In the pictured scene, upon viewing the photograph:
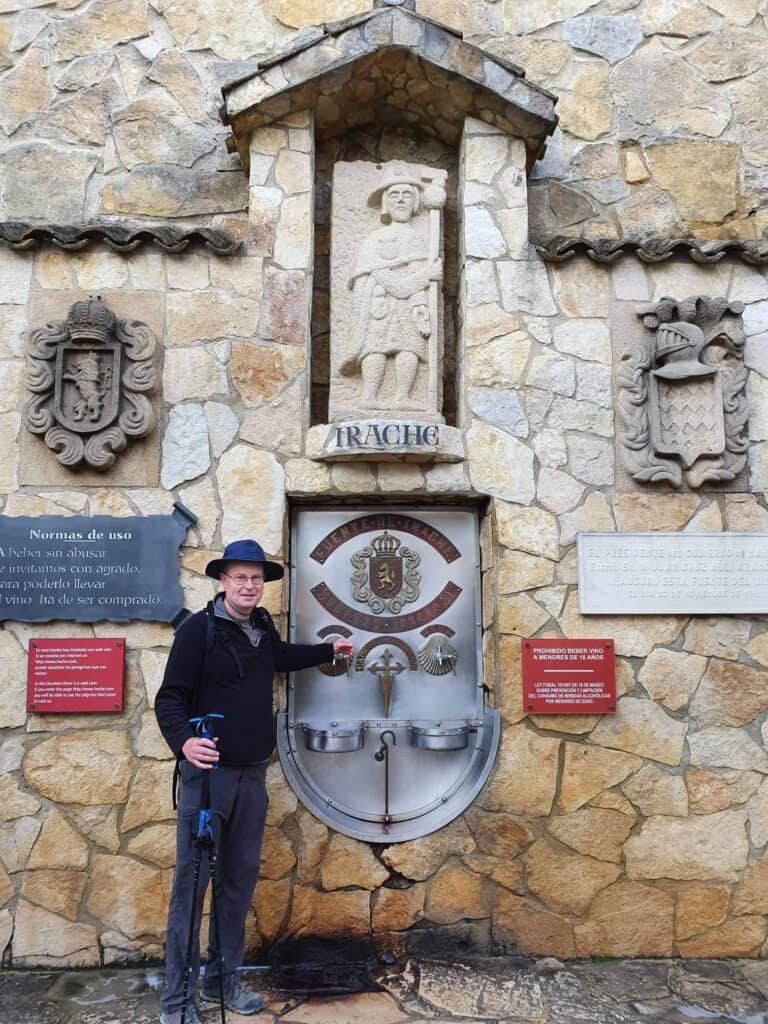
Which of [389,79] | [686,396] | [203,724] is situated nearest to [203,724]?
[203,724]

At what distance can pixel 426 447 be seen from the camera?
429 cm

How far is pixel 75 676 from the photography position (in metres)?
4.16

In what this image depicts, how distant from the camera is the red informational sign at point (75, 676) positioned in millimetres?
4129

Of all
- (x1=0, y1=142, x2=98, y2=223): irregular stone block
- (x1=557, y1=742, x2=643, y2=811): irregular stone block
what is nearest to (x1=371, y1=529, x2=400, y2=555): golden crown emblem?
(x1=557, y1=742, x2=643, y2=811): irregular stone block

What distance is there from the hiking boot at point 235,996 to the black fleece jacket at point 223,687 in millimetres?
934

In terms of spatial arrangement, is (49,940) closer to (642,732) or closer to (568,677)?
(568,677)

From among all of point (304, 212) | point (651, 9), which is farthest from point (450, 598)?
point (651, 9)

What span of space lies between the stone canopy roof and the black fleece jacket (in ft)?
9.24

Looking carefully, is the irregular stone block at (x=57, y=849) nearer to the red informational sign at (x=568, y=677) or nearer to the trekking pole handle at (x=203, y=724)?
the trekking pole handle at (x=203, y=724)

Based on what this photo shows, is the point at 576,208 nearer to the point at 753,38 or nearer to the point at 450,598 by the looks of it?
the point at 753,38

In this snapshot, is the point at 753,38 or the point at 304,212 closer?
the point at 304,212

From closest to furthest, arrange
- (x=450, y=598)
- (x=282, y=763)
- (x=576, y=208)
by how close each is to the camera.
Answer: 1. (x=282, y=763)
2. (x=450, y=598)
3. (x=576, y=208)

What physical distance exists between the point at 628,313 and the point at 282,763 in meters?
2.93

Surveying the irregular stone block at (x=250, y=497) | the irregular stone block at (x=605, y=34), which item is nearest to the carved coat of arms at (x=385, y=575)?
the irregular stone block at (x=250, y=497)
